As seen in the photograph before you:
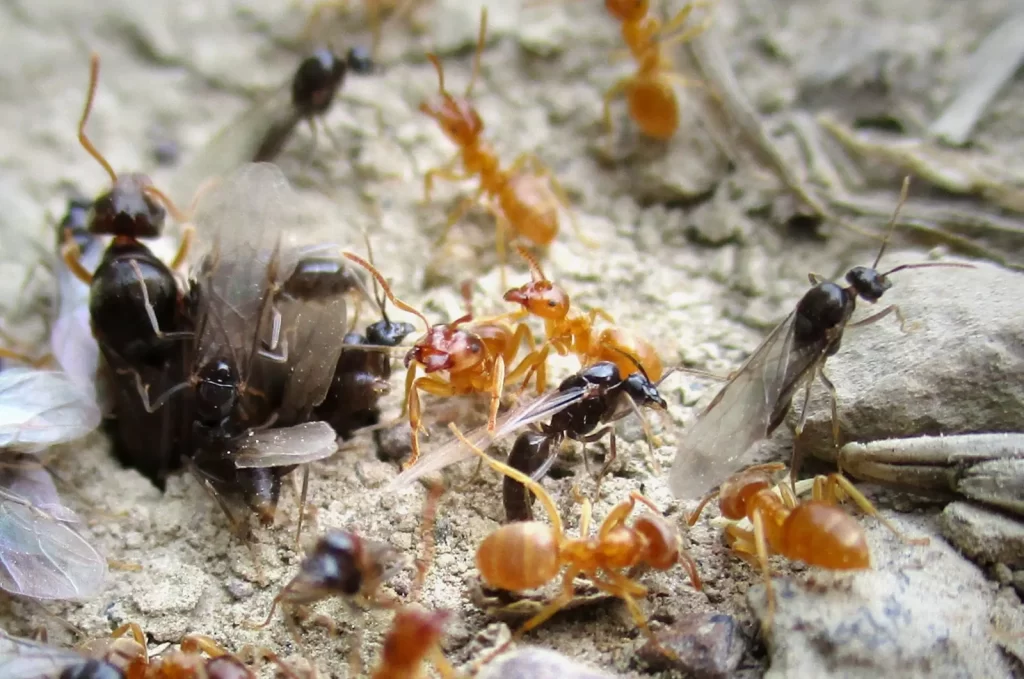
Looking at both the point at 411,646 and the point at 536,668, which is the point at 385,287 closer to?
the point at 411,646

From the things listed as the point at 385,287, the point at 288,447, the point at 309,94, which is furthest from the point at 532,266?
the point at 309,94

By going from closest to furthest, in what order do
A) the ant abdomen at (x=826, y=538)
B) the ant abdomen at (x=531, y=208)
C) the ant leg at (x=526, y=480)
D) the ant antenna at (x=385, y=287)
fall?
the ant abdomen at (x=826, y=538), the ant leg at (x=526, y=480), the ant antenna at (x=385, y=287), the ant abdomen at (x=531, y=208)

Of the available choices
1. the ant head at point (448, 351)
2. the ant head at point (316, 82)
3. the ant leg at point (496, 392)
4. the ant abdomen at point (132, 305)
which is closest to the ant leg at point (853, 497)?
the ant leg at point (496, 392)

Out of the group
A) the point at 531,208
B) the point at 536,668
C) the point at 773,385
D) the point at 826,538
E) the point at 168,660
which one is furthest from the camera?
the point at 531,208

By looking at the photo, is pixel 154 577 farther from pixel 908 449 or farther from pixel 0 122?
pixel 0 122

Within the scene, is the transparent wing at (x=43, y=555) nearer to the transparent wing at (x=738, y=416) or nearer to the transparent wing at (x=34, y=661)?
the transparent wing at (x=34, y=661)

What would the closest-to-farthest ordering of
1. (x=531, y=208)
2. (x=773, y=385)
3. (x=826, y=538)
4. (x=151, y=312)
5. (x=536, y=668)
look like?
(x=536, y=668) < (x=826, y=538) < (x=773, y=385) < (x=151, y=312) < (x=531, y=208)

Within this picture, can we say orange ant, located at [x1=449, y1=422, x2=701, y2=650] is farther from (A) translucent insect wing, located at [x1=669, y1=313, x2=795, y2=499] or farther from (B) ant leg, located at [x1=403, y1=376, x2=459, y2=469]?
(B) ant leg, located at [x1=403, y1=376, x2=459, y2=469]
